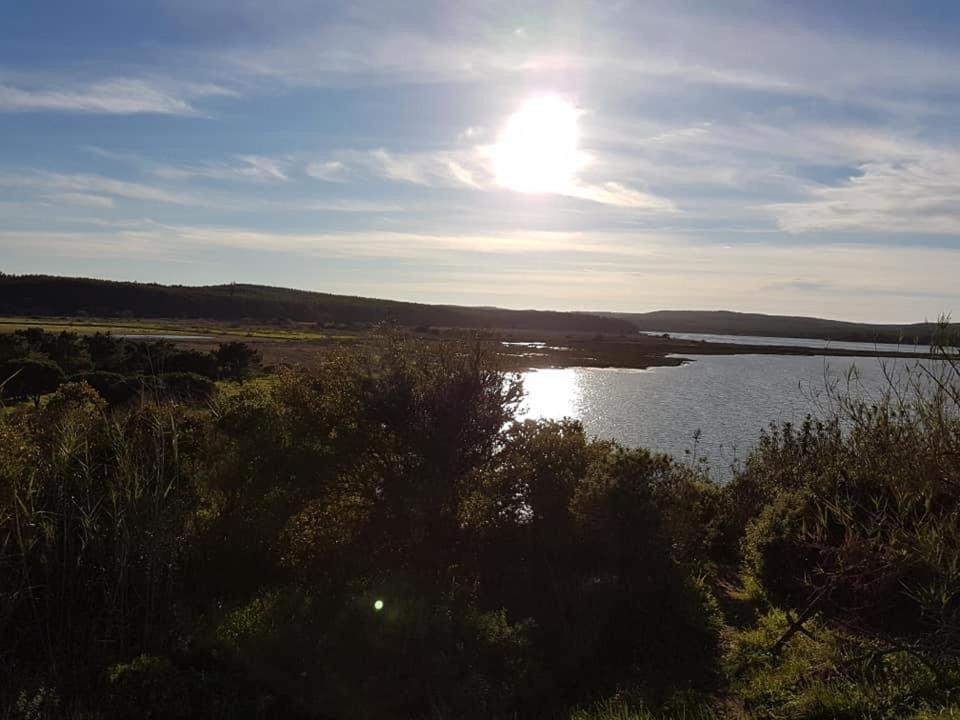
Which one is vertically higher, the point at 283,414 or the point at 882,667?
the point at 283,414

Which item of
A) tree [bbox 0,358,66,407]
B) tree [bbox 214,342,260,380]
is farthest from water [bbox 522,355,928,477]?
tree [bbox 0,358,66,407]

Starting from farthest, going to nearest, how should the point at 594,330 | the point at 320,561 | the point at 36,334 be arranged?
1. the point at 594,330
2. the point at 36,334
3. the point at 320,561

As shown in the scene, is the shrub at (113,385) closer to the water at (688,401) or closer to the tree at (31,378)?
the tree at (31,378)

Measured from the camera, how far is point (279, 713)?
10.3 meters

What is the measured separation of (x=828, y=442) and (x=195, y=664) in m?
16.9

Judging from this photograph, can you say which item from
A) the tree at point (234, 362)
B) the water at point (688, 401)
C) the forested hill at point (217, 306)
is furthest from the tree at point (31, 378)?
the forested hill at point (217, 306)

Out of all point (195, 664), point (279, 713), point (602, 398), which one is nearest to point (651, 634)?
point (279, 713)

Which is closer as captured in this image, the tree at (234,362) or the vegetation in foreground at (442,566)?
the vegetation in foreground at (442,566)

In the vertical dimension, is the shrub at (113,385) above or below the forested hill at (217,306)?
below

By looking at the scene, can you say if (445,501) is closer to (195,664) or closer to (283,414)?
(283,414)

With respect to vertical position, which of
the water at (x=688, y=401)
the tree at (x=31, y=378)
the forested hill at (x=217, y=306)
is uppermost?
the forested hill at (x=217, y=306)

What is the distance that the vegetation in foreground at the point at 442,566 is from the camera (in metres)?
10.2

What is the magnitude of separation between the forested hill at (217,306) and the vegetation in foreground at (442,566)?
125121 millimetres

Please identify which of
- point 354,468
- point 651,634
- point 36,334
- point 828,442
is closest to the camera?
point 651,634
